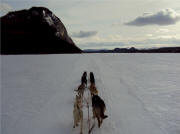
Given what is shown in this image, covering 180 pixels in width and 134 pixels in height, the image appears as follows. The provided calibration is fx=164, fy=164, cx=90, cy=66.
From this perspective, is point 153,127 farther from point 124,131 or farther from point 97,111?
point 97,111

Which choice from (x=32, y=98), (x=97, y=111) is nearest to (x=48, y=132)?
(x=97, y=111)

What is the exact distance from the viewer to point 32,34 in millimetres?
108000

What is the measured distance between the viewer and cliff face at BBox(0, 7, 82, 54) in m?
93.7

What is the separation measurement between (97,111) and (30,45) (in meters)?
102

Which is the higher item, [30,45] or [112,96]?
[30,45]

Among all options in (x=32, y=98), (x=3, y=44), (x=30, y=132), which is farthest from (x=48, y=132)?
(x=3, y=44)

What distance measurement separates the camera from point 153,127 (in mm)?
3246

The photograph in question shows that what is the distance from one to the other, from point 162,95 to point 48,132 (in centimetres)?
406

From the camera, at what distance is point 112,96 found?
5.22 meters

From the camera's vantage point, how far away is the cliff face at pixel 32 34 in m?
93.7

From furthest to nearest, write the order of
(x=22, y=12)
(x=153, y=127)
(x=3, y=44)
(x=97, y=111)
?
1. (x=22, y=12)
2. (x=3, y=44)
3. (x=153, y=127)
4. (x=97, y=111)

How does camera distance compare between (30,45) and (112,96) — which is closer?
(112,96)

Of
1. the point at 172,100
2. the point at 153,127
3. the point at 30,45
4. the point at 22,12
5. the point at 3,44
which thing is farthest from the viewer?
the point at 22,12

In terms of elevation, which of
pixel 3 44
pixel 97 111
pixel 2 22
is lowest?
pixel 97 111
